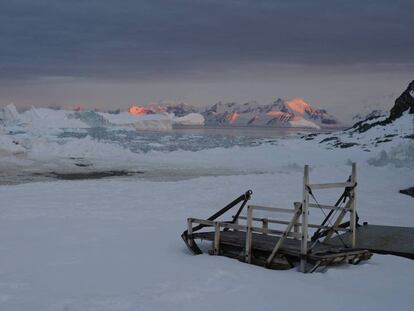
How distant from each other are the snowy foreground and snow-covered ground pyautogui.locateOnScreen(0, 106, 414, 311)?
0.02m

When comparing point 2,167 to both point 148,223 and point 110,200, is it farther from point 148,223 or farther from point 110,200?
point 148,223

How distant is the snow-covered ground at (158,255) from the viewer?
8391 mm

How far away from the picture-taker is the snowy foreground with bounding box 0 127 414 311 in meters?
8.34

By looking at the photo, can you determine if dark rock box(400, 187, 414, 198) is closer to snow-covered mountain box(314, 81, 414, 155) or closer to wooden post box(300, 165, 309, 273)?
snow-covered mountain box(314, 81, 414, 155)

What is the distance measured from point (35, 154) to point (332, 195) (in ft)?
99.0

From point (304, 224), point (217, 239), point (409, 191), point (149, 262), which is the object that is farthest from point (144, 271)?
point (409, 191)

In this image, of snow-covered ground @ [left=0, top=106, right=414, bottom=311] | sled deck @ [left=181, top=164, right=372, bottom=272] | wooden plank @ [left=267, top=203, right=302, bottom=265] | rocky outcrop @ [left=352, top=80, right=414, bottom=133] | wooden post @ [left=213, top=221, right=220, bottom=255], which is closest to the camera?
snow-covered ground @ [left=0, top=106, right=414, bottom=311]

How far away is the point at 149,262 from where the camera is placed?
11.0 metres

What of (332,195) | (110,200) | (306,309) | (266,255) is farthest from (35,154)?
(306,309)

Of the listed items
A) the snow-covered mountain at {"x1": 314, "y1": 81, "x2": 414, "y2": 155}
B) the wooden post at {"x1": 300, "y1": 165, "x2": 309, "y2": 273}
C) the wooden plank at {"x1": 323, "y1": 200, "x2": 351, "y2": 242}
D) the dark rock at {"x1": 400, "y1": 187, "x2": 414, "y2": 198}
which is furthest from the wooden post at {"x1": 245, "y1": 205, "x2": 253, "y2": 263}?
the snow-covered mountain at {"x1": 314, "y1": 81, "x2": 414, "y2": 155}

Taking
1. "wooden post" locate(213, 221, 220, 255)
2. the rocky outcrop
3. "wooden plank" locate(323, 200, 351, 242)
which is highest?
the rocky outcrop

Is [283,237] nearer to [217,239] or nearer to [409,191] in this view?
[217,239]

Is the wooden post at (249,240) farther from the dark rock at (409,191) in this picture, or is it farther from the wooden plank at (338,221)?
the dark rock at (409,191)

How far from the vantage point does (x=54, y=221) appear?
53.3 ft
